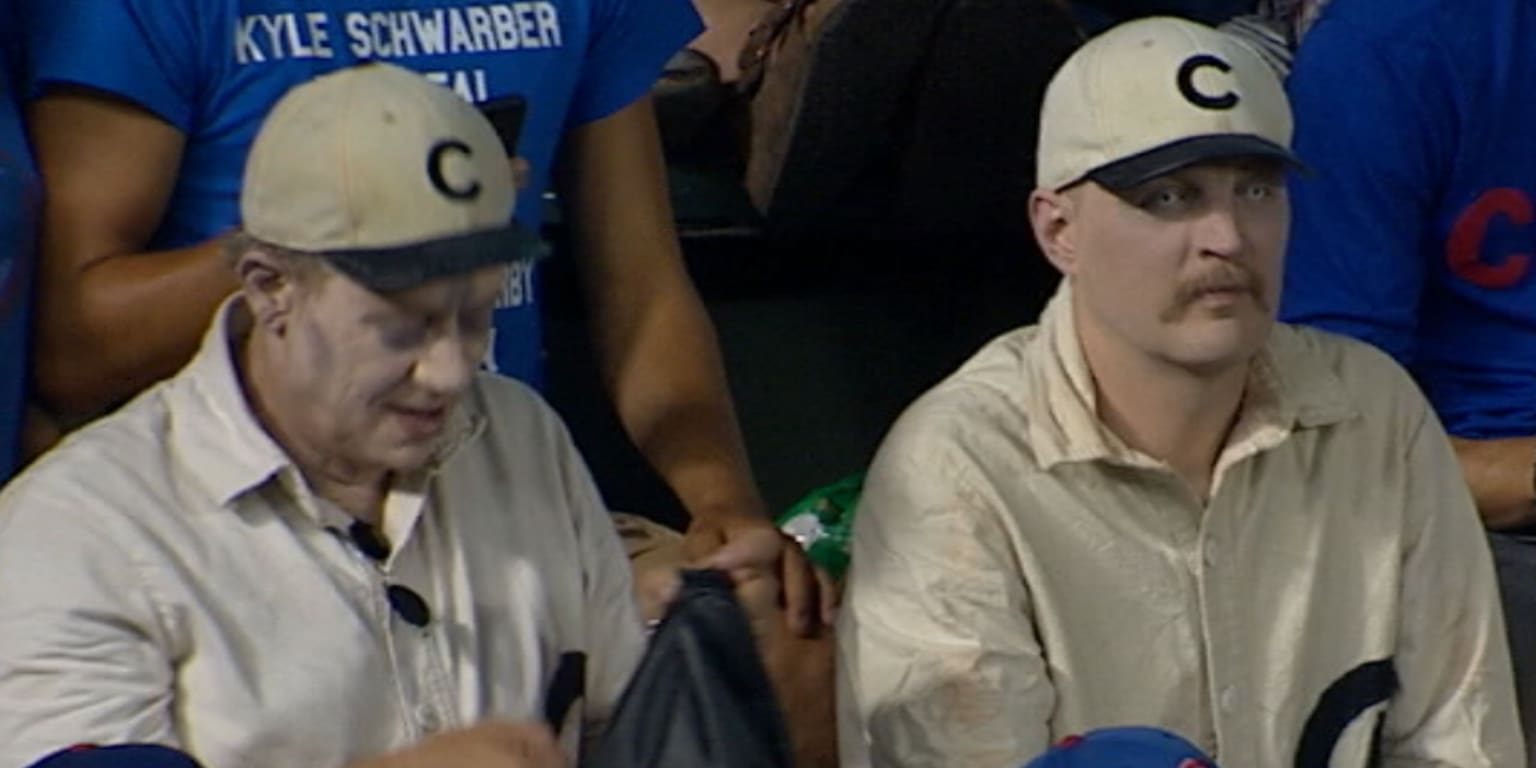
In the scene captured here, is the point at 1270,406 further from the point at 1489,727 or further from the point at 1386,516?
the point at 1489,727

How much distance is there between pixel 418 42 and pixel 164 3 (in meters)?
0.20

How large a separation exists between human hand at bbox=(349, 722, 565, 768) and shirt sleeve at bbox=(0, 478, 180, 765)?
5.6 inches

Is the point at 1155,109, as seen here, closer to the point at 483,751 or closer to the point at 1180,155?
the point at 1180,155

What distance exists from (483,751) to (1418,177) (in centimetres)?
110

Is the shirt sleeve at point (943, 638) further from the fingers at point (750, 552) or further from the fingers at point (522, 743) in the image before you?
the fingers at point (522, 743)

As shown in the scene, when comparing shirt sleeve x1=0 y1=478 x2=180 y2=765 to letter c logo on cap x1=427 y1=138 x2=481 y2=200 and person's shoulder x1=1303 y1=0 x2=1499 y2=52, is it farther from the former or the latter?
person's shoulder x1=1303 y1=0 x2=1499 y2=52

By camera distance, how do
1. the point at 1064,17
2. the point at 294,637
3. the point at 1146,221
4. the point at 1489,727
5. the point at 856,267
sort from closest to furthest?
the point at 294,637
the point at 1146,221
the point at 1489,727
the point at 1064,17
the point at 856,267

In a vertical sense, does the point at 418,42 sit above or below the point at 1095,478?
above

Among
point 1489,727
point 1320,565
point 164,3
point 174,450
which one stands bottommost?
point 1489,727

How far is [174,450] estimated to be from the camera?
79.4 inches

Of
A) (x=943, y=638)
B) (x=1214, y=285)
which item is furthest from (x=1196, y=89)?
(x=943, y=638)

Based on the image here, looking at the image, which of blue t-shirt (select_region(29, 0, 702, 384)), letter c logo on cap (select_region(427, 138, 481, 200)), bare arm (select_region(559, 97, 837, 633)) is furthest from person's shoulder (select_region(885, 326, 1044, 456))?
letter c logo on cap (select_region(427, 138, 481, 200))

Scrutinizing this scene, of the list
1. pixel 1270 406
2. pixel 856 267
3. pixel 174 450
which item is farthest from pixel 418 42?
pixel 856 267

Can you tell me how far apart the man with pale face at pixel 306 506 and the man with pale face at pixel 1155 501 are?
1.08 feet
